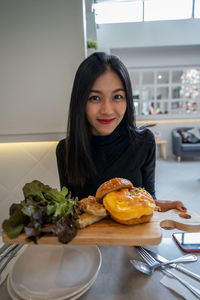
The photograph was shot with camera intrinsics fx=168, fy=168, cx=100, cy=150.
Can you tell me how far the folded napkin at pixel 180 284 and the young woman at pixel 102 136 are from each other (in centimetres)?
22

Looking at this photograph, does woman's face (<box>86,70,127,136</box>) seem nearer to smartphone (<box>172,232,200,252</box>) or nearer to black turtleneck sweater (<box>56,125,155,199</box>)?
black turtleneck sweater (<box>56,125,155,199</box>)

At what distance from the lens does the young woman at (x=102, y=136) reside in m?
0.76

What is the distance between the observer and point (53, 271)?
500 mm

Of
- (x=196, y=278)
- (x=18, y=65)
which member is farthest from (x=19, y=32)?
(x=196, y=278)

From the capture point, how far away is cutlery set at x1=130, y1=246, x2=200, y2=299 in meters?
0.47

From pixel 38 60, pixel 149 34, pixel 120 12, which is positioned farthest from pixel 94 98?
pixel 120 12

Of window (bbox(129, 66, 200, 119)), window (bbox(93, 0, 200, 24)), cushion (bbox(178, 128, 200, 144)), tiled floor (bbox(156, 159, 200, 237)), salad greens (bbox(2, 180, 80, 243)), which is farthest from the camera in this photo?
window (bbox(129, 66, 200, 119))

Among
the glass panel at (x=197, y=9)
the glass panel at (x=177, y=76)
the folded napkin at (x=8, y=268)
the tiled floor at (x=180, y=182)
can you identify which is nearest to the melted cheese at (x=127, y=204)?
the folded napkin at (x=8, y=268)

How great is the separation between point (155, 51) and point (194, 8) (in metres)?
1.43

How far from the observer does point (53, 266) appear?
1.69 ft

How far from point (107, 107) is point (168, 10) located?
5.87m

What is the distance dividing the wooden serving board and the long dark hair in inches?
17.6

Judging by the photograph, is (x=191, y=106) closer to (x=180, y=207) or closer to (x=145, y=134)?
(x=145, y=134)

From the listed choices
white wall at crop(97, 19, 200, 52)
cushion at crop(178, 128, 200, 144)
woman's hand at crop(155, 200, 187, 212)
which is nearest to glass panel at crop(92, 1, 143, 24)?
white wall at crop(97, 19, 200, 52)
